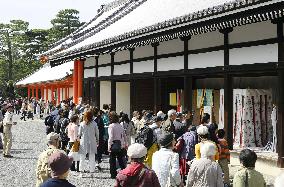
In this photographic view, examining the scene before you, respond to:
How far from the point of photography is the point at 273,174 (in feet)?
35.3

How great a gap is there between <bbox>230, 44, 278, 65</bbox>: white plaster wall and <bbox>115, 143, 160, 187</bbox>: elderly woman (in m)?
6.26

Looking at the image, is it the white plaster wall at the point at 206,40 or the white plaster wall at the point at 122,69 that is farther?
the white plaster wall at the point at 122,69

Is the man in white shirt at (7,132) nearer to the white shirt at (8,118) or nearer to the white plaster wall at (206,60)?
the white shirt at (8,118)

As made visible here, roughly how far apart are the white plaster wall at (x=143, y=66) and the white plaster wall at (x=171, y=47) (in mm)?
751

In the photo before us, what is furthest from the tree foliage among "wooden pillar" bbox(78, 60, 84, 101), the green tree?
"wooden pillar" bbox(78, 60, 84, 101)

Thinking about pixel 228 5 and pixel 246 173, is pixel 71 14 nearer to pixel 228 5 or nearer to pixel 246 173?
pixel 228 5

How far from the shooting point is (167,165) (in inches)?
250

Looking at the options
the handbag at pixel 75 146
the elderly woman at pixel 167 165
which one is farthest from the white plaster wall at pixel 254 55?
the elderly woman at pixel 167 165

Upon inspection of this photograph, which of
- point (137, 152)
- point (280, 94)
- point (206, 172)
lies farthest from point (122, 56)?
point (137, 152)

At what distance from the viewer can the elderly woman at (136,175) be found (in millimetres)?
5242

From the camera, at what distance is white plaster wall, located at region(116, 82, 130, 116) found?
2278 centimetres

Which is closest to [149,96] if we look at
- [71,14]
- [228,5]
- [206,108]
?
[206,108]

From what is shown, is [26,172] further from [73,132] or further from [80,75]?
[80,75]

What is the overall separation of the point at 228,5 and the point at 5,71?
70.7m
